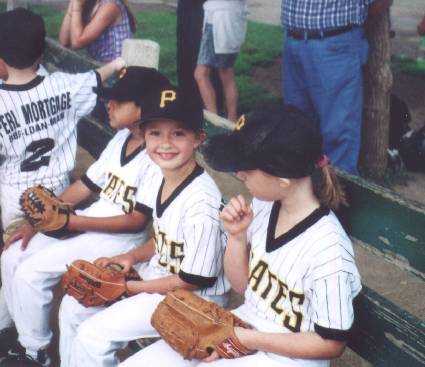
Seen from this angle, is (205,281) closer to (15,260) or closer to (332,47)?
(15,260)

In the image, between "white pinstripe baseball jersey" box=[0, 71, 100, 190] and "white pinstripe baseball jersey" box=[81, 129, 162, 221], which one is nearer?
"white pinstripe baseball jersey" box=[81, 129, 162, 221]

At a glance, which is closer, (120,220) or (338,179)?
(338,179)

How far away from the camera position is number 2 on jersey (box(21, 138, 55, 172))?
3414 millimetres

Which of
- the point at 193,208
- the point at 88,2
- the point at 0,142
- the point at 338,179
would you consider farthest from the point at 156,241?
the point at 88,2

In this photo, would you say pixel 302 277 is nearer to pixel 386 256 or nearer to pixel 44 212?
pixel 386 256

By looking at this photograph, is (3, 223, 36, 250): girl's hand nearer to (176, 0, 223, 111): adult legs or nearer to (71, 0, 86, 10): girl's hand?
(71, 0, 86, 10): girl's hand

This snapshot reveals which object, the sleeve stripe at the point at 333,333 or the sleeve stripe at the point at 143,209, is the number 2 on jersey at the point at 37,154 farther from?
the sleeve stripe at the point at 333,333

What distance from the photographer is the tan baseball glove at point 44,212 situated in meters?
→ 3.02

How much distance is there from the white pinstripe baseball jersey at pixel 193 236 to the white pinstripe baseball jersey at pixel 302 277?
19cm

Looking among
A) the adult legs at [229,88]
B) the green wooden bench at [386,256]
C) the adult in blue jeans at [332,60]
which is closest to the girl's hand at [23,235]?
the green wooden bench at [386,256]

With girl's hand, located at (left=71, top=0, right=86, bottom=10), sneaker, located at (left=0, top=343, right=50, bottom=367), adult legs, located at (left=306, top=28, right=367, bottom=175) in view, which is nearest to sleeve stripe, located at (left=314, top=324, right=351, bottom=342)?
sneaker, located at (left=0, top=343, right=50, bottom=367)

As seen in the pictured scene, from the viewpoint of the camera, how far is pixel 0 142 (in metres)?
3.31

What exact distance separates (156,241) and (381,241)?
0.92 metres

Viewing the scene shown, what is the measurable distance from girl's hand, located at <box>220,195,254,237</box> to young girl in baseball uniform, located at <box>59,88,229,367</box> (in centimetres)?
21
